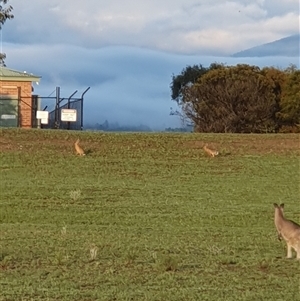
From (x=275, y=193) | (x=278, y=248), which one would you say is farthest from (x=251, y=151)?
(x=278, y=248)

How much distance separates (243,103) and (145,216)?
28.1m

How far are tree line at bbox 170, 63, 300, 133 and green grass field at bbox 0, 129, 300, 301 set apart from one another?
14.5 meters

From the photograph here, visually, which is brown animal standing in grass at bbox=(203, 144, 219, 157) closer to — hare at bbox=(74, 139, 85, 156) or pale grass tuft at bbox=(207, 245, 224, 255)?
hare at bbox=(74, 139, 85, 156)

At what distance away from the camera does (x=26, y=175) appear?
22609 millimetres

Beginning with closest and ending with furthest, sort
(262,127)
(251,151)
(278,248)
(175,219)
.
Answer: (278,248) → (175,219) → (251,151) → (262,127)

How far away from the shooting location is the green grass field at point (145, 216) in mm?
9078

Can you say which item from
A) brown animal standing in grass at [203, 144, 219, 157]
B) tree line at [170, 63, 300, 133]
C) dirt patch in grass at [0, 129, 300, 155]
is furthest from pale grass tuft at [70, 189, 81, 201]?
tree line at [170, 63, 300, 133]

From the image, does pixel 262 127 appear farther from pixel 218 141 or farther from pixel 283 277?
pixel 283 277

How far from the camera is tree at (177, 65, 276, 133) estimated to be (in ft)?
142

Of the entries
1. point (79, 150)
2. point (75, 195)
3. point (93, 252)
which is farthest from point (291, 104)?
point (93, 252)

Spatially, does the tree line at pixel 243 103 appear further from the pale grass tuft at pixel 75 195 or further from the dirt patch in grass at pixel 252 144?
the pale grass tuft at pixel 75 195

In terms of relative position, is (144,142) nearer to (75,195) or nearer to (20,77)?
(75,195)

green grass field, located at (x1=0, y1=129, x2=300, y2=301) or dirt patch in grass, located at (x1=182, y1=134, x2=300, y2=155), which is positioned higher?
dirt patch in grass, located at (x1=182, y1=134, x2=300, y2=155)

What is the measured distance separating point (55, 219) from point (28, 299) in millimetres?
7913
